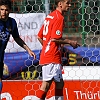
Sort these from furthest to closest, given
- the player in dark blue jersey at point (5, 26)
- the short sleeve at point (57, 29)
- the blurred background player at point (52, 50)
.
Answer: the blurred background player at point (52, 50) < the short sleeve at point (57, 29) < the player in dark blue jersey at point (5, 26)

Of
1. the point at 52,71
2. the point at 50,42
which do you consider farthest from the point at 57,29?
the point at 52,71

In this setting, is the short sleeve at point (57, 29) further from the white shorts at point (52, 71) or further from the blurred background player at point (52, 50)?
the white shorts at point (52, 71)

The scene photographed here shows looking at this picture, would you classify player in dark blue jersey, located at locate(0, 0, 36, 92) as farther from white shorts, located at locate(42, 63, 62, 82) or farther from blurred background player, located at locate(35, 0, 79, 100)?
white shorts, located at locate(42, 63, 62, 82)

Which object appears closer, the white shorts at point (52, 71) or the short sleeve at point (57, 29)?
the short sleeve at point (57, 29)

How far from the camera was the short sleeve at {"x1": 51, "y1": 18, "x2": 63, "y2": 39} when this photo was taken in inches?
198

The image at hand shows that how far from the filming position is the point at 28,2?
21.8ft

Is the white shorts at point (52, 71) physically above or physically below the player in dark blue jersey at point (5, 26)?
below

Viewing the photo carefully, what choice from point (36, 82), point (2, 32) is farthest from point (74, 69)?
point (2, 32)

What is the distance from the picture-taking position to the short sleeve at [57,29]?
5.03m

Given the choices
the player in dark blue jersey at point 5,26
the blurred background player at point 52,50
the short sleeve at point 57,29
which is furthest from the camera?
the blurred background player at point 52,50

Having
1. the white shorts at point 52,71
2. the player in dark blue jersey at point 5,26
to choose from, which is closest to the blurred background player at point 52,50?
the white shorts at point 52,71

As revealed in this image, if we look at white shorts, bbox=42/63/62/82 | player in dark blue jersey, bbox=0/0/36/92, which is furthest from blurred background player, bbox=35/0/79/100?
player in dark blue jersey, bbox=0/0/36/92

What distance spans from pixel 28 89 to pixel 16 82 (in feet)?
0.63

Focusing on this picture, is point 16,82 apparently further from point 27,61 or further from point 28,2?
point 28,2
